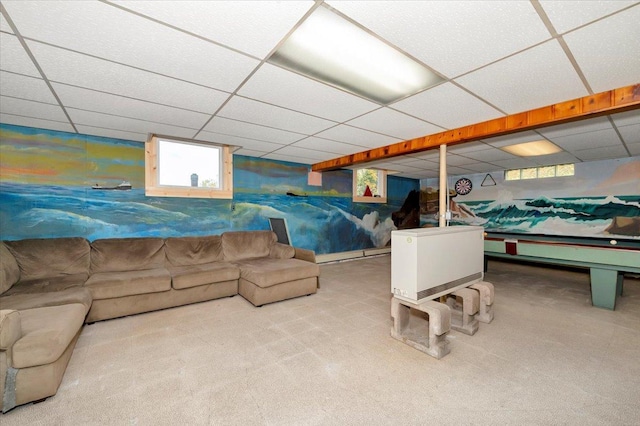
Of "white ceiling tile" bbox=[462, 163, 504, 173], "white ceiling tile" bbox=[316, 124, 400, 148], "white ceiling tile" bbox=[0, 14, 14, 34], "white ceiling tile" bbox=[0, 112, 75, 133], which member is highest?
"white ceiling tile" bbox=[0, 14, 14, 34]

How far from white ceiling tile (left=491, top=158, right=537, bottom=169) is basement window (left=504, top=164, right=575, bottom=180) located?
442 mm

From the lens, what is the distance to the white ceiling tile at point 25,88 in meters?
2.15

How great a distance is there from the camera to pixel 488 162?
571 centimetres

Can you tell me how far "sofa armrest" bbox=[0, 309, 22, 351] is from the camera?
1539 mm

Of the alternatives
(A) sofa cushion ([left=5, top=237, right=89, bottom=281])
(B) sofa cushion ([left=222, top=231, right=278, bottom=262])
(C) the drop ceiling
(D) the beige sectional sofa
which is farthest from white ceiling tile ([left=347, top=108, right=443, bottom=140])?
(A) sofa cushion ([left=5, top=237, right=89, bottom=281])

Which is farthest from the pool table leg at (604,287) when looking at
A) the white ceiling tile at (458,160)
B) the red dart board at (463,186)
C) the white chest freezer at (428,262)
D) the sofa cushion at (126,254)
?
the sofa cushion at (126,254)

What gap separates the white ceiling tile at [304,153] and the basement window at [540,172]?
4962mm

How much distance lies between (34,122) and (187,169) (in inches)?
71.1

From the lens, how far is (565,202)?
19.3ft

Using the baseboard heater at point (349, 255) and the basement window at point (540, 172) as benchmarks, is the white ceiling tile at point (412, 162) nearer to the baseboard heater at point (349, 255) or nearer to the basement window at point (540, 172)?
the basement window at point (540, 172)

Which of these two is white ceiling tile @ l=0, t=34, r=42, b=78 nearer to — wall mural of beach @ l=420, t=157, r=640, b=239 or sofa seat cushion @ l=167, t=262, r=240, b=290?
sofa seat cushion @ l=167, t=262, r=240, b=290

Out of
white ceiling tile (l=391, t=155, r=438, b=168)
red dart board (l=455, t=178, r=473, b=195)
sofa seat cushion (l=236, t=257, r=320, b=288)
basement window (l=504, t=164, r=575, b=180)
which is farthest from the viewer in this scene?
red dart board (l=455, t=178, r=473, b=195)

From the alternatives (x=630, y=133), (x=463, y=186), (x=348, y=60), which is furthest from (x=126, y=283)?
(x=463, y=186)

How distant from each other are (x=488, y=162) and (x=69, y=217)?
24.9ft
